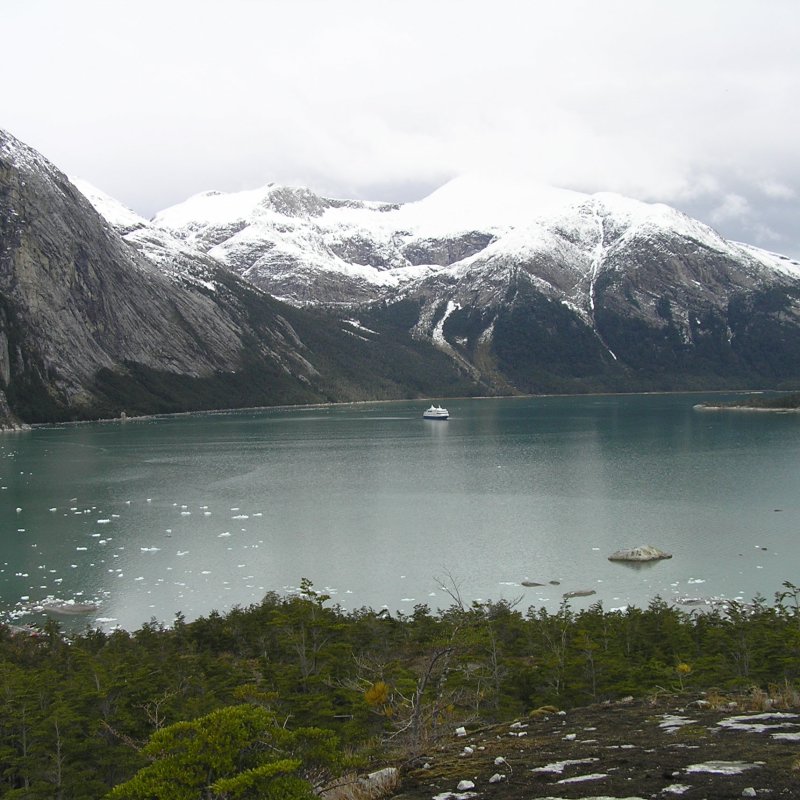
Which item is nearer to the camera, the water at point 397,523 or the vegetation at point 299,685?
the vegetation at point 299,685

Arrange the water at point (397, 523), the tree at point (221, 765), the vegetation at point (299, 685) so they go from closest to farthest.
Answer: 1. the tree at point (221, 765)
2. the vegetation at point (299, 685)
3. the water at point (397, 523)

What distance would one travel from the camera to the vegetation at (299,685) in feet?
31.2

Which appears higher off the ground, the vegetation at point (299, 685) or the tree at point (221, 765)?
the tree at point (221, 765)

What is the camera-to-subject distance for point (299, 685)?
2070cm

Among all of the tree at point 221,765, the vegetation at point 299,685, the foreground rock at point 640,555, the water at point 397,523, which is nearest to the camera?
the tree at point 221,765

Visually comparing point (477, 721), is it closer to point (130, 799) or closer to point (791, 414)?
point (130, 799)

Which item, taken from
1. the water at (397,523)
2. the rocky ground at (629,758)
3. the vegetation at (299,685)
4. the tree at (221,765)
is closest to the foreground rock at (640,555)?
the water at (397,523)

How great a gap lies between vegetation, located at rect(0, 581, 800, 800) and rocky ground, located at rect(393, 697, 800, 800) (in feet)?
5.26

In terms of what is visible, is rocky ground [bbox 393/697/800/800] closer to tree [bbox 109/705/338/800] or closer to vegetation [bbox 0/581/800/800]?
vegetation [bbox 0/581/800/800]

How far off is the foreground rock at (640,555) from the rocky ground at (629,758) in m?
38.2

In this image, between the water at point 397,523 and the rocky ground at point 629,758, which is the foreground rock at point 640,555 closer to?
the water at point 397,523

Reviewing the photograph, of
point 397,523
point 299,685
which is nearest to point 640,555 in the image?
point 397,523

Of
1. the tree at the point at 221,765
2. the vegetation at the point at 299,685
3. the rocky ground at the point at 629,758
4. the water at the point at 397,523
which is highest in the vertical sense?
the tree at the point at 221,765

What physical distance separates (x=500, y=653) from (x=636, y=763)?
17.0 meters
